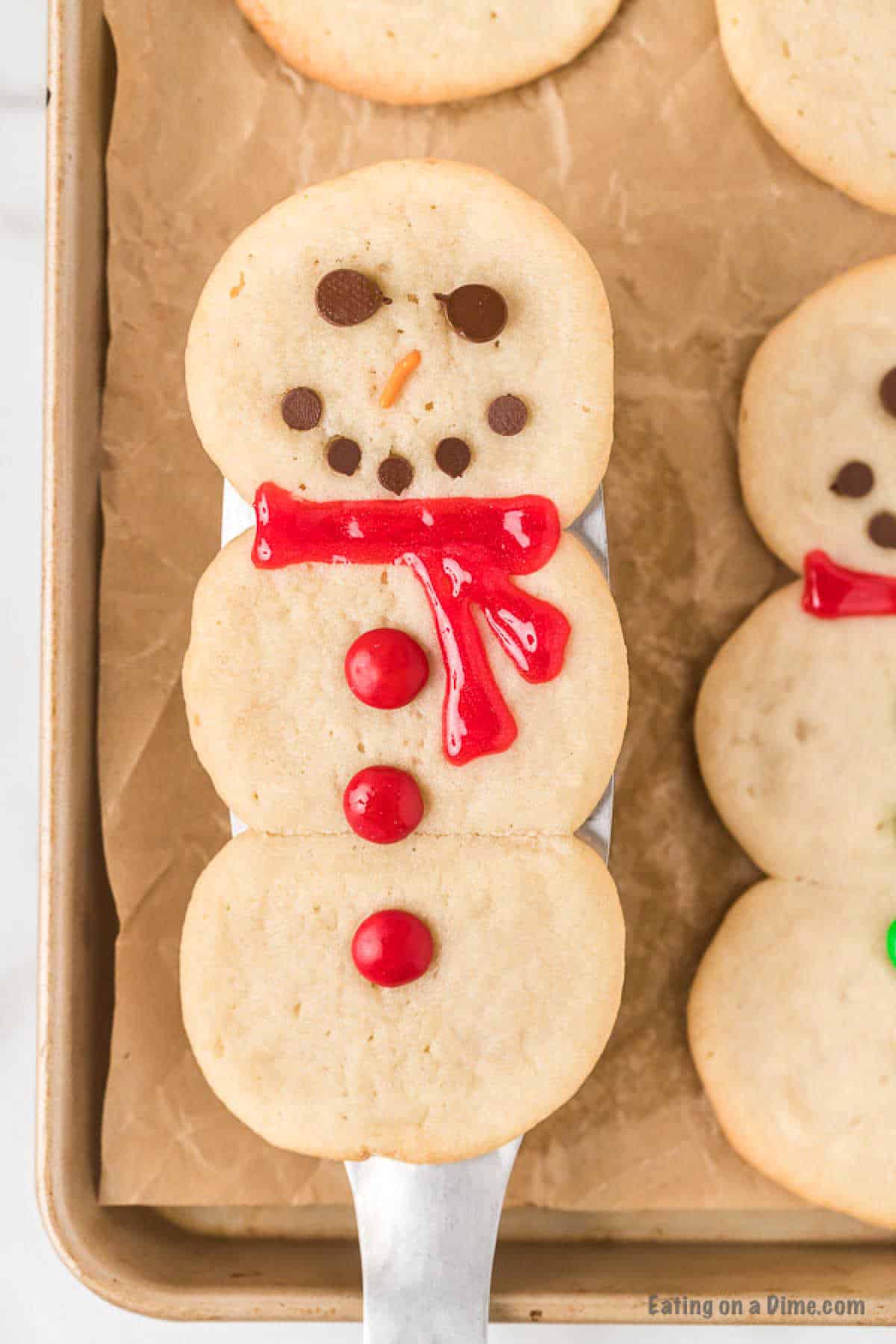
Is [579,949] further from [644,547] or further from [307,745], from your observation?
[644,547]

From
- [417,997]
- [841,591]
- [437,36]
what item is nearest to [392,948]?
[417,997]

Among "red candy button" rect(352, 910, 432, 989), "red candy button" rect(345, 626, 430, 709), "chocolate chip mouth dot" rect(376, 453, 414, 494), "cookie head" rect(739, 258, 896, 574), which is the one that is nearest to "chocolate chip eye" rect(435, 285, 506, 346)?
"chocolate chip mouth dot" rect(376, 453, 414, 494)

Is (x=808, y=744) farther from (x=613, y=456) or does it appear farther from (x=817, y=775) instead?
(x=613, y=456)

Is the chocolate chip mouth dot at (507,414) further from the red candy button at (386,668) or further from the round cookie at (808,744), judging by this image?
the round cookie at (808,744)

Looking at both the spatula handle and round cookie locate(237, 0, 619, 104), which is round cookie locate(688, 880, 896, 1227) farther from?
round cookie locate(237, 0, 619, 104)

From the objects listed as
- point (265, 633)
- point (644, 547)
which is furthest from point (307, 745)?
point (644, 547)
